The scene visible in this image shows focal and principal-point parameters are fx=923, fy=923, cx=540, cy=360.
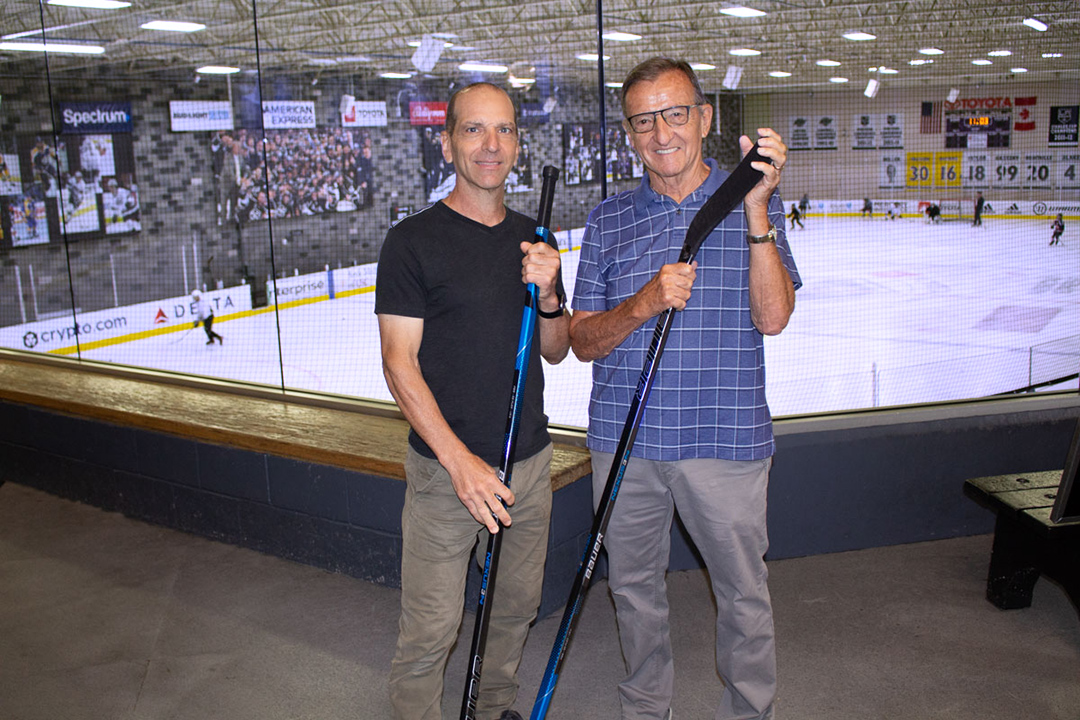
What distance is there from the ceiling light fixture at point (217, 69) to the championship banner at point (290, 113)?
195cm

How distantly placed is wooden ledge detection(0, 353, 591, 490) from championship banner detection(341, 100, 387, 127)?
1260 mm

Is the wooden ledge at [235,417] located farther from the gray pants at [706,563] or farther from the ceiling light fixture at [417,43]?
the ceiling light fixture at [417,43]

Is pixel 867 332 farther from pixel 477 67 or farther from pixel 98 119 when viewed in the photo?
pixel 98 119

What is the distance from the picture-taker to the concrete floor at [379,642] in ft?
7.48

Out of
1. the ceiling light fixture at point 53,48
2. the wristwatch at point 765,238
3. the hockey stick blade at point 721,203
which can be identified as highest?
the ceiling light fixture at point 53,48

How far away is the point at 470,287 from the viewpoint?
1.76m

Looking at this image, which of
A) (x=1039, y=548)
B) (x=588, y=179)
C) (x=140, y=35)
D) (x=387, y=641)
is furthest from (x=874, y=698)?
(x=140, y=35)

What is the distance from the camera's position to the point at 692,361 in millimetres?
A: 1852

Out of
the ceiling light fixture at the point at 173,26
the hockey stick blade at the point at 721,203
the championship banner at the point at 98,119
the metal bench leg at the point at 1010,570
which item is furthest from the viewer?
the championship banner at the point at 98,119

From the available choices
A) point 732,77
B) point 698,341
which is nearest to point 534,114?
point 732,77

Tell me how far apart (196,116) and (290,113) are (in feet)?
9.91

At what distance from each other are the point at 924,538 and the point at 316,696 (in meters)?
2.12

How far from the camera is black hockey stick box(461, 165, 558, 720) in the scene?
1.74 metres

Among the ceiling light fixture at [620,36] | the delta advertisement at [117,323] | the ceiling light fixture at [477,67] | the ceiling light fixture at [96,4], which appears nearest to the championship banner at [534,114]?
the ceiling light fixture at [477,67]
